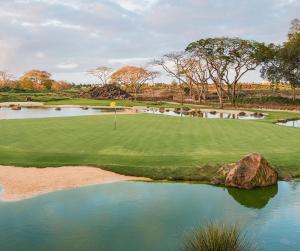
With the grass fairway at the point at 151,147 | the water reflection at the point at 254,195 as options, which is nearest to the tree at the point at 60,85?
the grass fairway at the point at 151,147

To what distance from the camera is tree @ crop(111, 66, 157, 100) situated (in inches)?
4567

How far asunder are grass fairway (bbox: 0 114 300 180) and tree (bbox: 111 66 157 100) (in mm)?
85320

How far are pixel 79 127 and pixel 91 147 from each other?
695 cm

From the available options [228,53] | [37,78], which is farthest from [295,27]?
[37,78]

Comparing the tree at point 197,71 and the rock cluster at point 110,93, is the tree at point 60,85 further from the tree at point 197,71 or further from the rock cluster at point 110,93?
the tree at point 197,71

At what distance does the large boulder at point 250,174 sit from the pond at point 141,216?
14.9 inches

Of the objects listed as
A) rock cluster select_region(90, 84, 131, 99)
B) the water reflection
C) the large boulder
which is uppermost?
rock cluster select_region(90, 84, 131, 99)

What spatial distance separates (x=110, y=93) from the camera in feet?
317

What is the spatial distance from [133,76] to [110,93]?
24.1m

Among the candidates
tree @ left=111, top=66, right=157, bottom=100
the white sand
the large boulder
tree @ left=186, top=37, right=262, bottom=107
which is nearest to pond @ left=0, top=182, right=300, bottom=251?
the large boulder

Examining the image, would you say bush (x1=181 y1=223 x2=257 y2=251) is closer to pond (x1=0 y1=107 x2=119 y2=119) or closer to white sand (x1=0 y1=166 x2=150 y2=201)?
white sand (x1=0 y1=166 x2=150 y2=201)

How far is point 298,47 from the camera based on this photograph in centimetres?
6159

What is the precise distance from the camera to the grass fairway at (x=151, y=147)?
15883 mm

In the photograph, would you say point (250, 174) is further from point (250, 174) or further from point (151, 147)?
point (151, 147)
